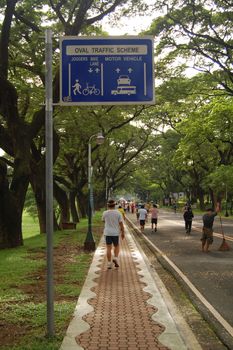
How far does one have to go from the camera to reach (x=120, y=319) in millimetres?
6676

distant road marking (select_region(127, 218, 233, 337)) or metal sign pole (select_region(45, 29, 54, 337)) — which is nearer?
metal sign pole (select_region(45, 29, 54, 337))

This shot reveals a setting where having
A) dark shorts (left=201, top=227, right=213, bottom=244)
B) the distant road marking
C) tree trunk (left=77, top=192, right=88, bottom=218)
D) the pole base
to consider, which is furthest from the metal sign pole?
tree trunk (left=77, top=192, right=88, bottom=218)

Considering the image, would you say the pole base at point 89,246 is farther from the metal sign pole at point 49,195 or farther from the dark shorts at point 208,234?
the metal sign pole at point 49,195

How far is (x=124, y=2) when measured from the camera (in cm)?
1677

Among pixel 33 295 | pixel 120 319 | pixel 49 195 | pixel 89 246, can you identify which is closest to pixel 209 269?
pixel 89 246

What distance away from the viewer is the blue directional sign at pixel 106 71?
6.18 metres

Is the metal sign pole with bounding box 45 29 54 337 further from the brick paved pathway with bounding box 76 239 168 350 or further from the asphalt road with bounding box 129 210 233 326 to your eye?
the asphalt road with bounding box 129 210 233 326

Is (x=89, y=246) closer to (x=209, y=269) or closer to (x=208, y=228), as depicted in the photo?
(x=208, y=228)

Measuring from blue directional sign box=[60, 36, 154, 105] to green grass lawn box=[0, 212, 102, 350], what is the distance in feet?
9.89

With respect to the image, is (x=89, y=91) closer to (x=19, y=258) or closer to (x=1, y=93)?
(x=19, y=258)

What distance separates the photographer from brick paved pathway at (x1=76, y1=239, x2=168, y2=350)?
18.4 ft

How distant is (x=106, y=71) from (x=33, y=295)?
4308 mm

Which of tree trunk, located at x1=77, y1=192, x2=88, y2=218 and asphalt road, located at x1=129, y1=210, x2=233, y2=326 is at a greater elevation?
tree trunk, located at x1=77, y1=192, x2=88, y2=218

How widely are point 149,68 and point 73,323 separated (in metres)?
3.59
